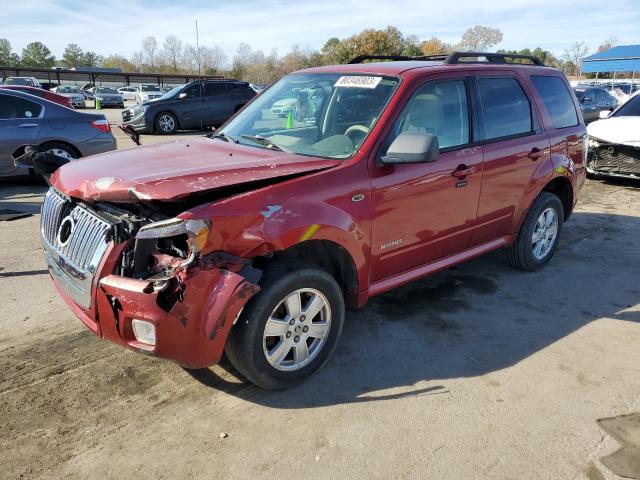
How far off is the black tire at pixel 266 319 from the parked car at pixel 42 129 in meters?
6.73

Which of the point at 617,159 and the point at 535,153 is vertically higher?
the point at 535,153

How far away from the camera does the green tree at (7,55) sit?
91.7 m

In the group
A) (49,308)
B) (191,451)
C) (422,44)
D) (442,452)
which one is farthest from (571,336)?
(422,44)

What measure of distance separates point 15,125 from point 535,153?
7.67 m

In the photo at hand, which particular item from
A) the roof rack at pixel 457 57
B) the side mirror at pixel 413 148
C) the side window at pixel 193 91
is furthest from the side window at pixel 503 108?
the side window at pixel 193 91

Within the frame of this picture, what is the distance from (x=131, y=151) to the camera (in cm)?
373

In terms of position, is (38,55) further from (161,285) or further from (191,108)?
(161,285)

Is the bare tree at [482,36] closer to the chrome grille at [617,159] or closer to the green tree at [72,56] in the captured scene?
the chrome grille at [617,159]

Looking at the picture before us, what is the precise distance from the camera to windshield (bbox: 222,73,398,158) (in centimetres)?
357

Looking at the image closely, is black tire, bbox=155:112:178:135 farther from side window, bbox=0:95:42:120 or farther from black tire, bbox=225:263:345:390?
black tire, bbox=225:263:345:390

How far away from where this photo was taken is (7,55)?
314ft

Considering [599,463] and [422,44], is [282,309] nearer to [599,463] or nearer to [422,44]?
[599,463]

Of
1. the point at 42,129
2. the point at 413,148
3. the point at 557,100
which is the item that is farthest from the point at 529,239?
the point at 42,129

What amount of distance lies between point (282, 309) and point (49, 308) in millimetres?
2239
